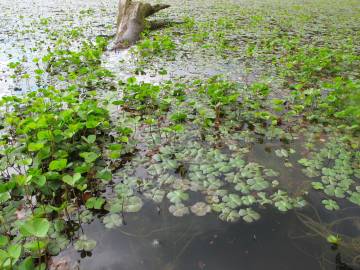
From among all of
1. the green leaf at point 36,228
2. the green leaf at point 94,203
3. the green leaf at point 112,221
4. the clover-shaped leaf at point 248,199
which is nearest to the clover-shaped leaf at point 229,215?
the clover-shaped leaf at point 248,199

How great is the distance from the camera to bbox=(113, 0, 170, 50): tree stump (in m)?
8.49

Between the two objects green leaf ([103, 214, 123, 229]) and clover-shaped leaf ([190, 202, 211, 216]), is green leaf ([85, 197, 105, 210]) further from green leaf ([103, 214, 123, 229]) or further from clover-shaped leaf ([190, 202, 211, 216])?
clover-shaped leaf ([190, 202, 211, 216])

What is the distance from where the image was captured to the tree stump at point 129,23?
8492mm

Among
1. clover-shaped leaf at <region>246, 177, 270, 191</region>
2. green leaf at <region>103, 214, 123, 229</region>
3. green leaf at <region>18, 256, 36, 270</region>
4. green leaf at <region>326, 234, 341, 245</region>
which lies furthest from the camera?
clover-shaped leaf at <region>246, 177, 270, 191</region>

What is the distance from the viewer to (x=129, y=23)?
357 inches

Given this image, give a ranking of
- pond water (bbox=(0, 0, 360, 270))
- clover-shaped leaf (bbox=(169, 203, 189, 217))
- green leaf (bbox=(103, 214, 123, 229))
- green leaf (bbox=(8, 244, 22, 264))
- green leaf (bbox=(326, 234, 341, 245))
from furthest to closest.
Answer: clover-shaped leaf (bbox=(169, 203, 189, 217)) < green leaf (bbox=(103, 214, 123, 229)) < green leaf (bbox=(326, 234, 341, 245)) < pond water (bbox=(0, 0, 360, 270)) < green leaf (bbox=(8, 244, 22, 264))

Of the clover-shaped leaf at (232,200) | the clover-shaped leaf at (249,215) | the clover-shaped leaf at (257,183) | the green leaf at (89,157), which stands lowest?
the clover-shaped leaf at (249,215)

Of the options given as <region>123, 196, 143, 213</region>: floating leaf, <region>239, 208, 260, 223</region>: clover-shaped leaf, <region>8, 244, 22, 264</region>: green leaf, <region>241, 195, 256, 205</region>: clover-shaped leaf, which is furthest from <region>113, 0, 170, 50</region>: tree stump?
<region>8, 244, 22, 264</region>: green leaf

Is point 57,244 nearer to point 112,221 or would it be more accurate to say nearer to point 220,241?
point 112,221

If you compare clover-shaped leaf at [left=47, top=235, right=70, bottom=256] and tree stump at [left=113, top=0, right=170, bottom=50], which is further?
tree stump at [left=113, top=0, right=170, bottom=50]

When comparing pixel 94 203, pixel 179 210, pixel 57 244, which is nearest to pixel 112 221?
pixel 94 203

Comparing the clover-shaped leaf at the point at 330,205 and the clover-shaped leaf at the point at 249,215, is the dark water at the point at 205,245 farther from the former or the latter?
the clover-shaped leaf at the point at 330,205

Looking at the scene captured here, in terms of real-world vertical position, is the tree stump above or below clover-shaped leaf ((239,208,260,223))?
above

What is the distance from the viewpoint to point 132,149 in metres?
3.62
